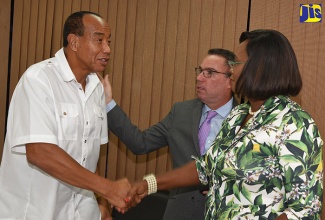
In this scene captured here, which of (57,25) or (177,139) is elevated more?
(57,25)

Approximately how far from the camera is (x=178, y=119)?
3217mm

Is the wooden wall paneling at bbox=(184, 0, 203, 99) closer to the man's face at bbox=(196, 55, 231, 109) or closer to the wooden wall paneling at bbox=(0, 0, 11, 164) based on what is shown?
the man's face at bbox=(196, 55, 231, 109)

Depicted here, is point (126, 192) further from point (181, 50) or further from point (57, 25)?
point (57, 25)

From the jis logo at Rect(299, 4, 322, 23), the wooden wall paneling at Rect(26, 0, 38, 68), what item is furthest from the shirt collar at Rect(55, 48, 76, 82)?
the wooden wall paneling at Rect(26, 0, 38, 68)

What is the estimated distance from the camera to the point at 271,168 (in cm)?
188

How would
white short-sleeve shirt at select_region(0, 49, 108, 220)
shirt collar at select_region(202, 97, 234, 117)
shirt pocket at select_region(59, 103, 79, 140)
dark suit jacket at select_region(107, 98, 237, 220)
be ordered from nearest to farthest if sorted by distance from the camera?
white short-sleeve shirt at select_region(0, 49, 108, 220) → shirt pocket at select_region(59, 103, 79, 140) → dark suit jacket at select_region(107, 98, 237, 220) → shirt collar at select_region(202, 97, 234, 117)

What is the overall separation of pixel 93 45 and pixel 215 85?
1042 millimetres

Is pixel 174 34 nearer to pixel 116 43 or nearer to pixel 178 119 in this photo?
pixel 116 43

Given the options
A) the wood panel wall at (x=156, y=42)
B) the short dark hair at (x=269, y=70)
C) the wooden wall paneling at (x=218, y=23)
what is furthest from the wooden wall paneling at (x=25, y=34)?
the short dark hair at (x=269, y=70)

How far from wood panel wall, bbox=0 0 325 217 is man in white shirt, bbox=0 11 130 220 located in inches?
55.8

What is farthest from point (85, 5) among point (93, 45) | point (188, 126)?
Result: point (93, 45)

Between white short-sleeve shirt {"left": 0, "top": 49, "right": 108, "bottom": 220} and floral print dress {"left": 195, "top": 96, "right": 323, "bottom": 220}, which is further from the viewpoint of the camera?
white short-sleeve shirt {"left": 0, "top": 49, "right": 108, "bottom": 220}

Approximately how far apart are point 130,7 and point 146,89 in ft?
2.35

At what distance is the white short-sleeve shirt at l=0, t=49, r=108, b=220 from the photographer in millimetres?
2158
